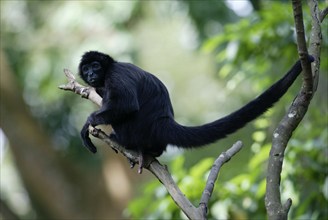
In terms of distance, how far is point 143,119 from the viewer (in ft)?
17.8

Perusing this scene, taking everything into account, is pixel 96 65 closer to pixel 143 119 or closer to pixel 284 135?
pixel 143 119

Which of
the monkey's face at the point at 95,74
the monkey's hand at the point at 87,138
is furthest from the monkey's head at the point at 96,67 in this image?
the monkey's hand at the point at 87,138

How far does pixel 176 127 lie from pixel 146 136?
26 centimetres

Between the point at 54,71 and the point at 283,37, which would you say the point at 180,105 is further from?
the point at 283,37

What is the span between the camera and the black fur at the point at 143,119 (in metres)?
5.15

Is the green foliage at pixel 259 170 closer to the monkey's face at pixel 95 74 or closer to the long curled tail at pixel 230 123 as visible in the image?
the long curled tail at pixel 230 123

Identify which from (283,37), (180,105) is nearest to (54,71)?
(283,37)

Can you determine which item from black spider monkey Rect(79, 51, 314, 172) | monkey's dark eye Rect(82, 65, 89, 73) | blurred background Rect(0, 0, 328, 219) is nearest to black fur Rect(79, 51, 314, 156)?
black spider monkey Rect(79, 51, 314, 172)

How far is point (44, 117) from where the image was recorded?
1401 centimetres

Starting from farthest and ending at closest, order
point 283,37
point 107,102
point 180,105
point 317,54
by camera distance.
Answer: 1. point 180,105
2. point 283,37
3. point 107,102
4. point 317,54

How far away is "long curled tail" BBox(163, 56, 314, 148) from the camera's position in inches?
178

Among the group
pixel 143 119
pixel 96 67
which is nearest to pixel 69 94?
pixel 96 67

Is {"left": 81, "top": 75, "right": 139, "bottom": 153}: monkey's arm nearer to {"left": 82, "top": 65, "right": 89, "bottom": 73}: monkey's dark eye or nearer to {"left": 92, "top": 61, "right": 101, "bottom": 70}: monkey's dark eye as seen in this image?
{"left": 92, "top": 61, "right": 101, "bottom": 70}: monkey's dark eye

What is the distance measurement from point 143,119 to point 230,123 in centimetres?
85
